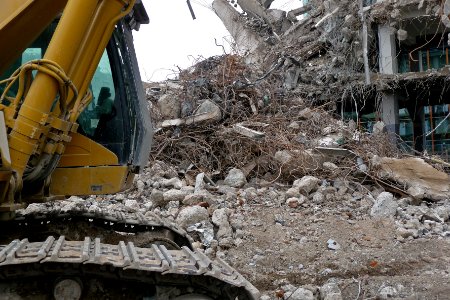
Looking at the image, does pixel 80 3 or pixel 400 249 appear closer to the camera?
pixel 80 3

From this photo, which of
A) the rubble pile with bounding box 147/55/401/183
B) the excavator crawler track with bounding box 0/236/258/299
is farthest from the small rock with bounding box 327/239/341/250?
the excavator crawler track with bounding box 0/236/258/299

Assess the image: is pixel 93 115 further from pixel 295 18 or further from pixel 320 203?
pixel 295 18

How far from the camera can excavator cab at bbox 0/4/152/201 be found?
10.3 feet

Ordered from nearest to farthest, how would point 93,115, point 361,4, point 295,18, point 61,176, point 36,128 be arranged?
point 36,128 < point 61,176 < point 93,115 < point 361,4 < point 295,18

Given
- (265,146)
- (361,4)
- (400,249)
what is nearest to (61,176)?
(400,249)

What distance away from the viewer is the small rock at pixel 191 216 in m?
5.71

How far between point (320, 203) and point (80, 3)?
179 inches

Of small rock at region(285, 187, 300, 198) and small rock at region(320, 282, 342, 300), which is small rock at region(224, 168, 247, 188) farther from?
small rock at region(320, 282, 342, 300)

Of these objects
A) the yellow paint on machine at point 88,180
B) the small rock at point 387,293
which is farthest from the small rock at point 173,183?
the yellow paint on machine at point 88,180

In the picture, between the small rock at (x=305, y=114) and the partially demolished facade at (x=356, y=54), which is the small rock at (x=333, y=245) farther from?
the partially demolished facade at (x=356, y=54)

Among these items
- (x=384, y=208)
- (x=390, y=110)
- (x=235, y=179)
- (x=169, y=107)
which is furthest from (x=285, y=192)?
(x=390, y=110)

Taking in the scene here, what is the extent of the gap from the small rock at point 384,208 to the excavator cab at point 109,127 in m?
3.72

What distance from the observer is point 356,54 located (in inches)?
551

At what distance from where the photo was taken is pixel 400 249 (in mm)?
5445
